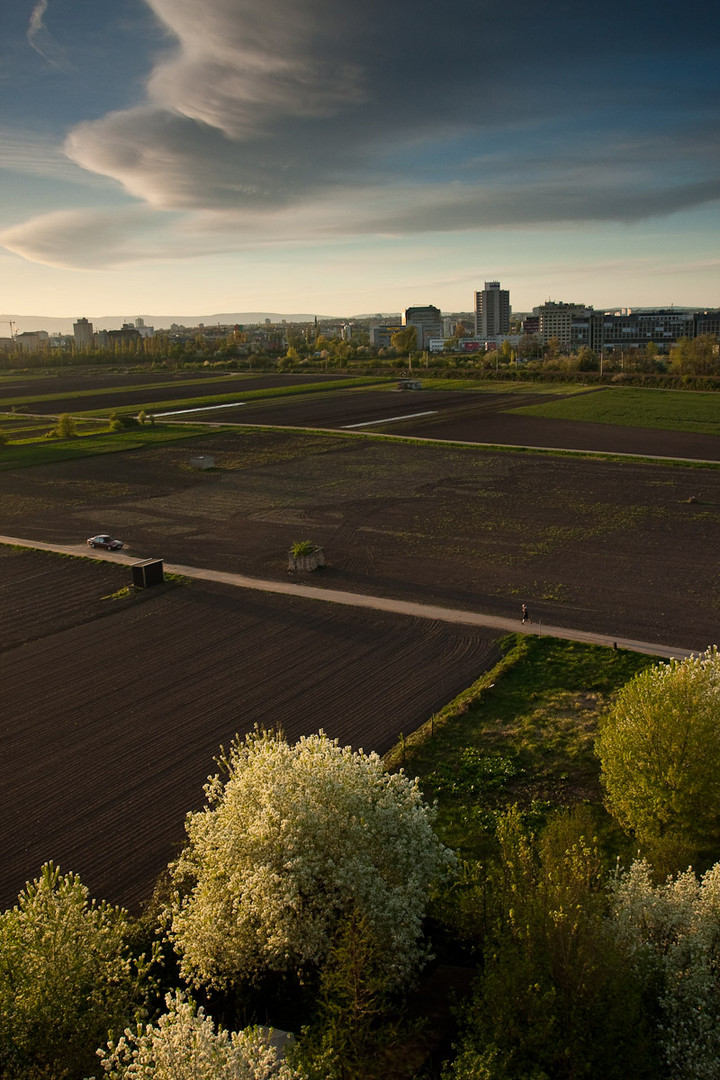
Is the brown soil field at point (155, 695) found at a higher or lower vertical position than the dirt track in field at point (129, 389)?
lower

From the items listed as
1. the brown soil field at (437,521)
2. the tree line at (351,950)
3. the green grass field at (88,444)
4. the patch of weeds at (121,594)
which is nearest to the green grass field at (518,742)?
the tree line at (351,950)

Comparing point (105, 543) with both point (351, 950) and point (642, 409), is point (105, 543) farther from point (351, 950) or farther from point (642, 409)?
point (642, 409)

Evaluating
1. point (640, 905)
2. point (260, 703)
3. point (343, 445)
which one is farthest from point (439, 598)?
point (343, 445)

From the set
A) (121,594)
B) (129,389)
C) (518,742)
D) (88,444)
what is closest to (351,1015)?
(518,742)

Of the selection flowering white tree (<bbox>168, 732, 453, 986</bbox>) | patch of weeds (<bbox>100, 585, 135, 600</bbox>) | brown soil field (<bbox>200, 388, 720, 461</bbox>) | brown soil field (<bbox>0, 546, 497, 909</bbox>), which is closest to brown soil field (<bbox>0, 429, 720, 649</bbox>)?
patch of weeds (<bbox>100, 585, 135, 600</bbox>)

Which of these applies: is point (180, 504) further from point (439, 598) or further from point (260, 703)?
point (260, 703)

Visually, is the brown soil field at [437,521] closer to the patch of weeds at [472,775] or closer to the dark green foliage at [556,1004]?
the patch of weeds at [472,775]
